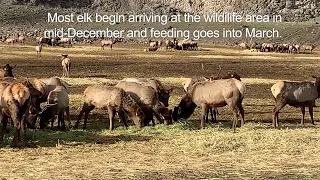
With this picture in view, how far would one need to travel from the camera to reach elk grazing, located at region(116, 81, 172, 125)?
1948 cm

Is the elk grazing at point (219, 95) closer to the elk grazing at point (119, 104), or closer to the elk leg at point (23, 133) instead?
the elk grazing at point (119, 104)

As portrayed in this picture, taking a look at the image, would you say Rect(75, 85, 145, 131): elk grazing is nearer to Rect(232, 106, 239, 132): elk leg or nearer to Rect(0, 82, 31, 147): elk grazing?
Rect(232, 106, 239, 132): elk leg

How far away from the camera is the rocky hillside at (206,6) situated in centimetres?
13538

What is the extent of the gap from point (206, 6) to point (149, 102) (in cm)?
12787

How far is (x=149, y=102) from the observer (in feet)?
64.4

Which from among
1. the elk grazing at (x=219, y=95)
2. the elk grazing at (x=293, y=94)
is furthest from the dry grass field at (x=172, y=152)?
the elk grazing at (x=293, y=94)

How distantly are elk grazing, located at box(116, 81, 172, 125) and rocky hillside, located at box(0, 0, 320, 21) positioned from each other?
4531 inches

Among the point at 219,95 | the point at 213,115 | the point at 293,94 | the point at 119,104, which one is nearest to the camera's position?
the point at 119,104

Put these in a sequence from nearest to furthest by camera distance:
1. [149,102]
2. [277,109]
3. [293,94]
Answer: [149,102] < [277,109] < [293,94]

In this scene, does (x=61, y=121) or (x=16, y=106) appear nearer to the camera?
(x=16, y=106)

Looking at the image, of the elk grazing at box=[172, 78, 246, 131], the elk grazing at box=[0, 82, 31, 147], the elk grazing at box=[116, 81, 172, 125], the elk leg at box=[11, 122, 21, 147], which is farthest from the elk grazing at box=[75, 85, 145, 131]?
the elk leg at box=[11, 122, 21, 147]

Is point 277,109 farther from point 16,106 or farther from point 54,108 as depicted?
point 16,106

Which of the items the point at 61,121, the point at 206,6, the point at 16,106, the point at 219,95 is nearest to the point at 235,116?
the point at 219,95

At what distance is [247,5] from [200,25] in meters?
21.7
